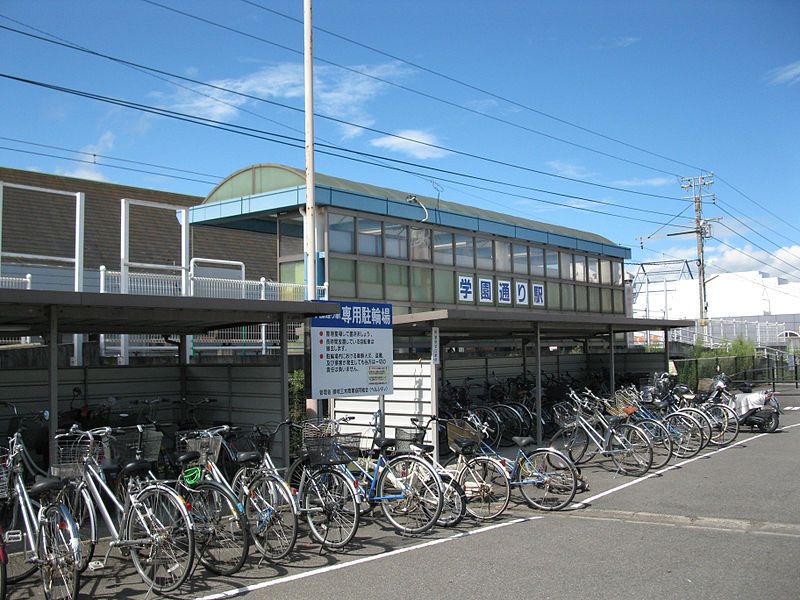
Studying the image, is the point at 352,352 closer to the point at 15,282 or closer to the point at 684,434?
the point at 15,282

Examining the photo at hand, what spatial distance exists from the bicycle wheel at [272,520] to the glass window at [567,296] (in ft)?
50.4

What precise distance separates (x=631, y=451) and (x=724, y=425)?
152 inches

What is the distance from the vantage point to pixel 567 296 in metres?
20.8

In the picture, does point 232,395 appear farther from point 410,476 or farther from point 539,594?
point 539,594

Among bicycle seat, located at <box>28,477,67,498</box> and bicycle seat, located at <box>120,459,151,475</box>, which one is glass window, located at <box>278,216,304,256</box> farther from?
bicycle seat, located at <box>28,477,67,498</box>

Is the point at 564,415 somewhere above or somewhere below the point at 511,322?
below

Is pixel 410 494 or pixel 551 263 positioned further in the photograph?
pixel 551 263

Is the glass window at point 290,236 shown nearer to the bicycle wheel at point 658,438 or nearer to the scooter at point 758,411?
the bicycle wheel at point 658,438

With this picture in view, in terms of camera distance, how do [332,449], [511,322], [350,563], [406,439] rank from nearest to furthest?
[350,563]
[332,449]
[406,439]
[511,322]

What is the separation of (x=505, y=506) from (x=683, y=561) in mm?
2106

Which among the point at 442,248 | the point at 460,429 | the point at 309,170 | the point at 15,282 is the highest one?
the point at 309,170

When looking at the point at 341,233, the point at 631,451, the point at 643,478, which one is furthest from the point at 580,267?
the point at 643,478

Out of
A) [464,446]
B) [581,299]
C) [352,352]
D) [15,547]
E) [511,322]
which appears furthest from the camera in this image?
[581,299]

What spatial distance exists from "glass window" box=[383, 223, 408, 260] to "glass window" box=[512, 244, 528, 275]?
13.2 ft
